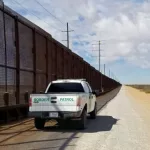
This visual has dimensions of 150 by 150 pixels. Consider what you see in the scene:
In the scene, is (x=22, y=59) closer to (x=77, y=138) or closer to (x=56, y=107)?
(x=56, y=107)

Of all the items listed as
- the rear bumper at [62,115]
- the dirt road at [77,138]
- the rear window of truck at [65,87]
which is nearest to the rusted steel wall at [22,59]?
the rear window of truck at [65,87]

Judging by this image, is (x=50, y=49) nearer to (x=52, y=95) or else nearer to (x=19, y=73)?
(x=19, y=73)

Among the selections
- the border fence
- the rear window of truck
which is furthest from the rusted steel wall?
the rear window of truck

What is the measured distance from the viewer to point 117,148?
9.45 m

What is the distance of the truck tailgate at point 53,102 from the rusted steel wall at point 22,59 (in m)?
1.66

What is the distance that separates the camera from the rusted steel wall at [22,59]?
589 inches

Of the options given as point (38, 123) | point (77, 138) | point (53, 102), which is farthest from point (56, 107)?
point (77, 138)

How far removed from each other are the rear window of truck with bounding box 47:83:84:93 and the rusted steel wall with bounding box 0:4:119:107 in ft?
5.36

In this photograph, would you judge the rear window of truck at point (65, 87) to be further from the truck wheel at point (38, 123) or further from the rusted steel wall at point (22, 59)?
the truck wheel at point (38, 123)

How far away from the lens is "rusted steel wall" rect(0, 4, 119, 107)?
1496 cm

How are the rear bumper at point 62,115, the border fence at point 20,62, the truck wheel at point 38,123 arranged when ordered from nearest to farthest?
the rear bumper at point 62,115
the truck wheel at point 38,123
the border fence at point 20,62

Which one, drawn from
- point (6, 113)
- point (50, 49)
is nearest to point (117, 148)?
point (6, 113)

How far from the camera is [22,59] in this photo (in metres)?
17.3

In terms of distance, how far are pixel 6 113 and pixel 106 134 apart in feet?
15.0
